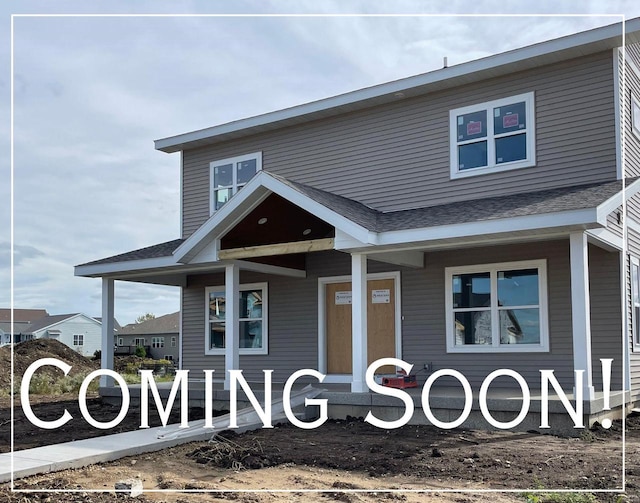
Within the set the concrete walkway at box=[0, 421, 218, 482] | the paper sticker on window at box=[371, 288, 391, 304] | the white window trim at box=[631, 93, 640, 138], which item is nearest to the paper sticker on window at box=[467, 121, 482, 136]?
the white window trim at box=[631, 93, 640, 138]

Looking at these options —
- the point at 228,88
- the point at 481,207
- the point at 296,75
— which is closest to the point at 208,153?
the point at 228,88

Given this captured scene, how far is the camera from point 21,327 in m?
73.4

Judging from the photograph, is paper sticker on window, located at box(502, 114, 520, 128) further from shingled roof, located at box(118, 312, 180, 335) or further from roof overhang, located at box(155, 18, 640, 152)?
shingled roof, located at box(118, 312, 180, 335)

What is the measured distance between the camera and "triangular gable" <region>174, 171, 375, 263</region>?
1131cm

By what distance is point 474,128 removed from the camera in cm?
1286

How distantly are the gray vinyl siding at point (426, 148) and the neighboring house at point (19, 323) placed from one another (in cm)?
6075

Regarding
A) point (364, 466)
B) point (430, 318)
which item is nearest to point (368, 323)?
point (430, 318)

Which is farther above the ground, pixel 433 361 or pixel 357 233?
pixel 357 233

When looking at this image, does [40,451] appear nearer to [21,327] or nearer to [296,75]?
[296,75]

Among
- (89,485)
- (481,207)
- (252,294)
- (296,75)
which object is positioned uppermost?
(296,75)

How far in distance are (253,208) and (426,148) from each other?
3.42m

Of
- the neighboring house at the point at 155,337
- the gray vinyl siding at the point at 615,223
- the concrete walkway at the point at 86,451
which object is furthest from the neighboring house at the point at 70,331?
the gray vinyl siding at the point at 615,223

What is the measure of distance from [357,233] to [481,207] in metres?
2.06

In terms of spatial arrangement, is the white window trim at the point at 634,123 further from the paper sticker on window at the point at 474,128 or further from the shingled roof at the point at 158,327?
the shingled roof at the point at 158,327
